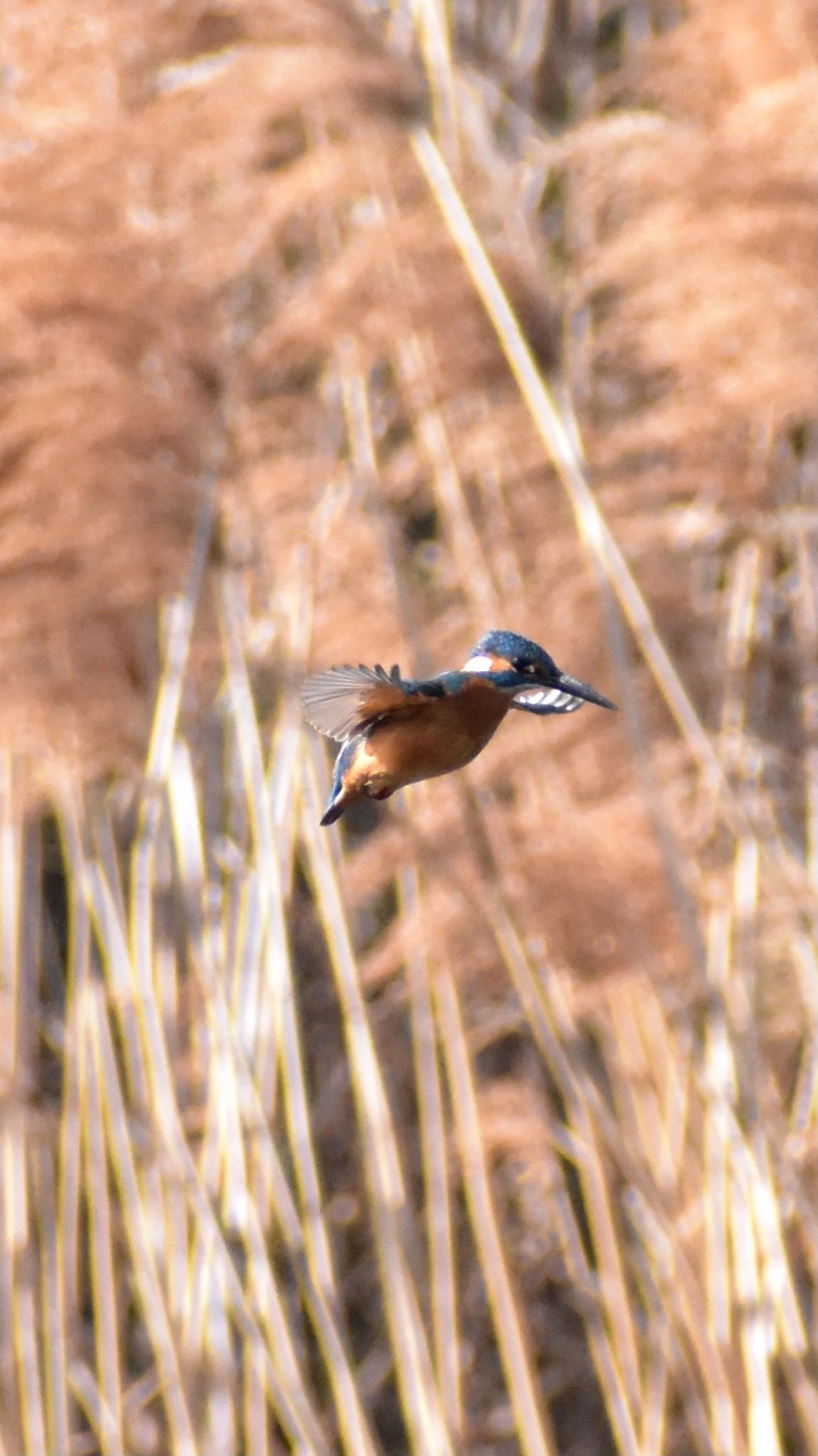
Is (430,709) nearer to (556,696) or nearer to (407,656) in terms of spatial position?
(556,696)

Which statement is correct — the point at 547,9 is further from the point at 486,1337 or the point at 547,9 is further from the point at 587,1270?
the point at 486,1337

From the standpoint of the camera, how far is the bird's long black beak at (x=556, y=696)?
0.62 m

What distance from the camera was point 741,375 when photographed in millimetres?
1919

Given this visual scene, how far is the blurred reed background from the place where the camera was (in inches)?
73.2

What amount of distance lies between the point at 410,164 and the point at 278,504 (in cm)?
44

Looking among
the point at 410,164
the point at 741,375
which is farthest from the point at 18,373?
the point at 741,375

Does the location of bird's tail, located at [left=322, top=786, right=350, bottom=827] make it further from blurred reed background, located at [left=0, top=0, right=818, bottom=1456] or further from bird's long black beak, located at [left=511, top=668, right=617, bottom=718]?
blurred reed background, located at [left=0, top=0, right=818, bottom=1456]

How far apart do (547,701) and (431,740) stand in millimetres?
51

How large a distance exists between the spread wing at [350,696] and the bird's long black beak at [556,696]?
0.05 meters

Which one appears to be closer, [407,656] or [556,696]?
[556,696]

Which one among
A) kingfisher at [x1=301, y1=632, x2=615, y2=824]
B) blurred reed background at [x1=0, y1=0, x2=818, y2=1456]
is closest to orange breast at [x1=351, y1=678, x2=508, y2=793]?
kingfisher at [x1=301, y1=632, x2=615, y2=824]

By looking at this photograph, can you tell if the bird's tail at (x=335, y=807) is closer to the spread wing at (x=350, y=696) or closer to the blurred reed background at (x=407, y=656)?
the spread wing at (x=350, y=696)

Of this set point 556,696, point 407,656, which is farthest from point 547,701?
point 407,656

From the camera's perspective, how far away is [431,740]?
2.19ft
